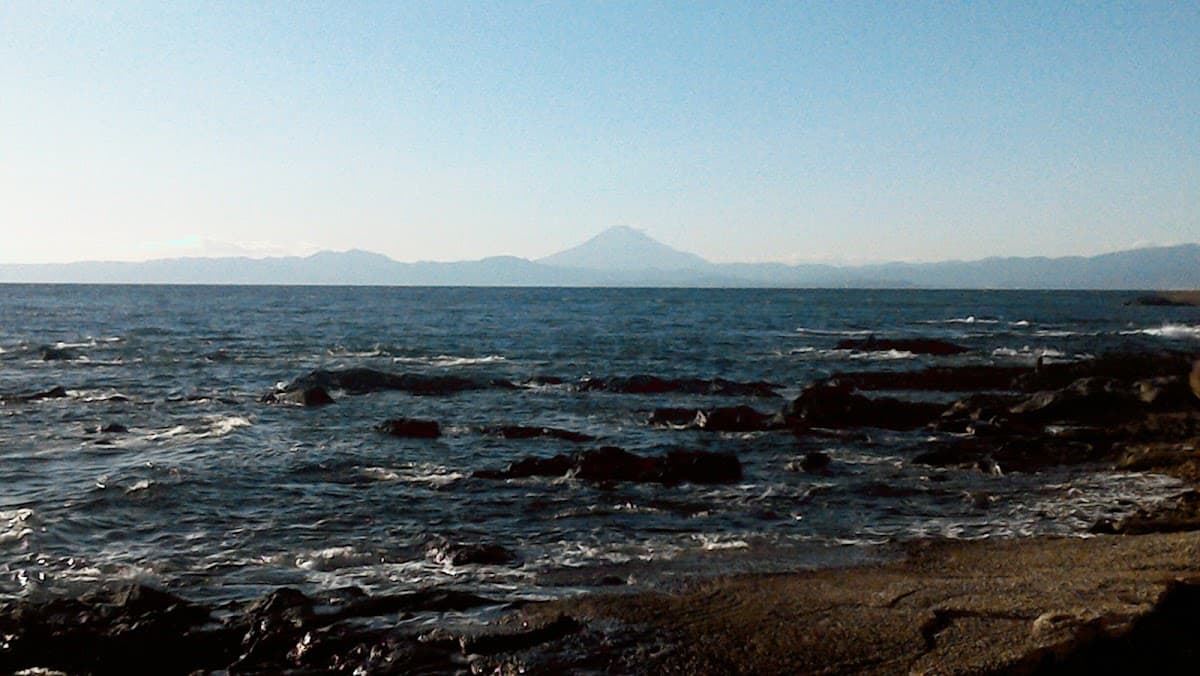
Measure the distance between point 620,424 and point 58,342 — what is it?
43.6 metres

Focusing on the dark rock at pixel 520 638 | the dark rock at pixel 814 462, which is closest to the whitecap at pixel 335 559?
the dark rock at pixel 520 638

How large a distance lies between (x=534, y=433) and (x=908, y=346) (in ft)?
103

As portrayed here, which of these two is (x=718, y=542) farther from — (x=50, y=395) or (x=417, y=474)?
(x=50, y=395)

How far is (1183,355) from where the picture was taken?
3822cm

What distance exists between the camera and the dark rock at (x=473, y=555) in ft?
42.7

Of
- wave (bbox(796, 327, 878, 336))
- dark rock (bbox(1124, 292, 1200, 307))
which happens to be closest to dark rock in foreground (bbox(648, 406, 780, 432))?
wave (bbox(796, 327, 878, 336))

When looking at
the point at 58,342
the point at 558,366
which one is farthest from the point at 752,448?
the point at 58,342

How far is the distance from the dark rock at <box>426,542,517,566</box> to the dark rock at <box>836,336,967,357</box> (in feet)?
131

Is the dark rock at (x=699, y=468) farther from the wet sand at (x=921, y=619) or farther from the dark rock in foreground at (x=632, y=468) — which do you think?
the wet sand at (x=921, y=619)

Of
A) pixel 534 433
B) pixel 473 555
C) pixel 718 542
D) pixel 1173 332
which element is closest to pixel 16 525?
pixel 473 555

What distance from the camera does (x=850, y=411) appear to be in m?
26.6

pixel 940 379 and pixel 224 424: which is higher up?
pixel 940 379

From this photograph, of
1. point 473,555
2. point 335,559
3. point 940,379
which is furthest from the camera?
point 940,379

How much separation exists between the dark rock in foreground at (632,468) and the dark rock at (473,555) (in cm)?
552
